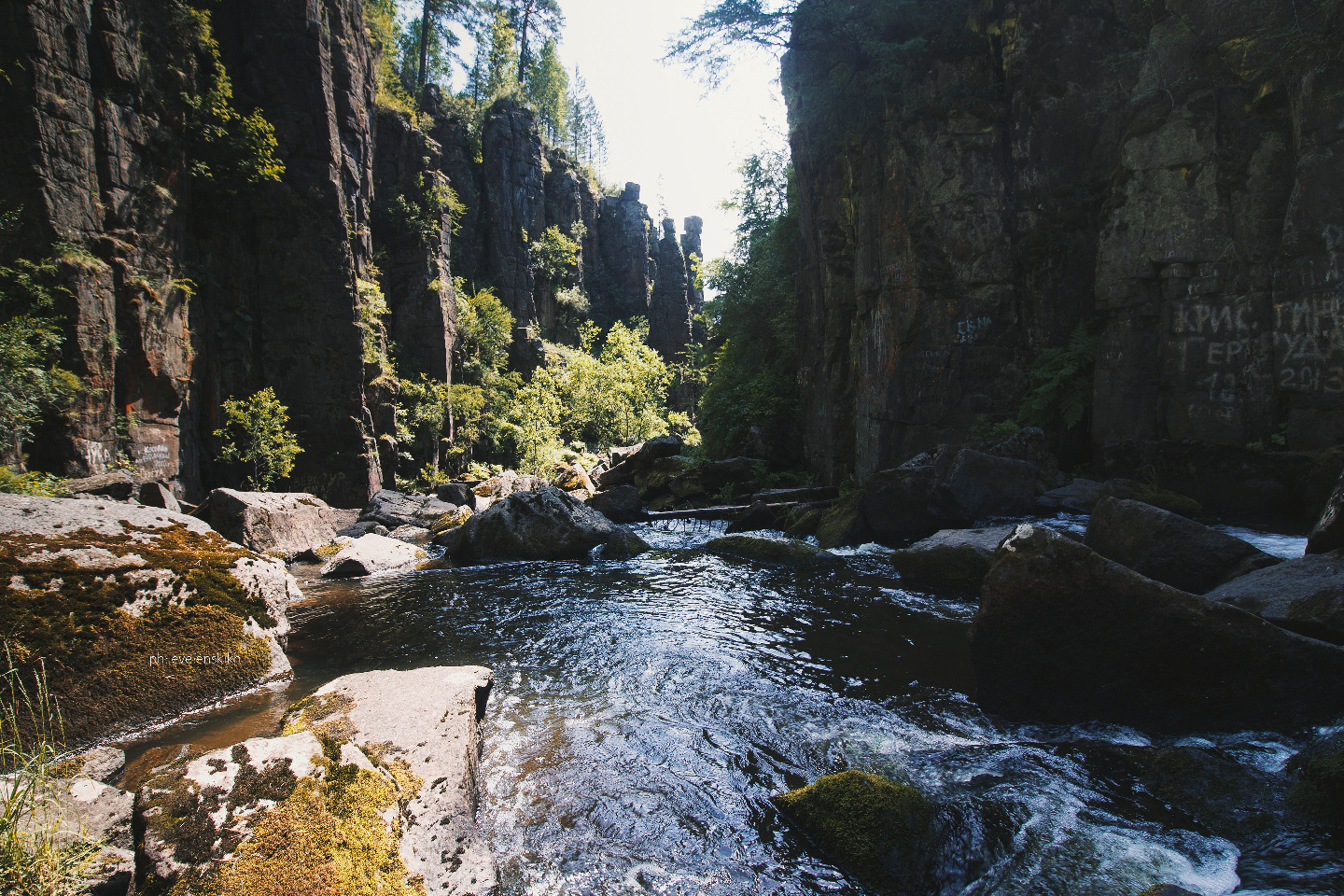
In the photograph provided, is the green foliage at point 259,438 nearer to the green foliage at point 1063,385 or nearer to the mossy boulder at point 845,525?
the mossy boulder at point 845,525

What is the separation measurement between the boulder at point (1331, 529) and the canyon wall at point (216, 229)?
17.2m

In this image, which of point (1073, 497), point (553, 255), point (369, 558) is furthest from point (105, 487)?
point (553, 255)

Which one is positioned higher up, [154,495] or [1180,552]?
[154,495]

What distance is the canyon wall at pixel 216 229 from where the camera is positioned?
458 inches

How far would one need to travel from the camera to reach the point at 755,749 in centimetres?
412

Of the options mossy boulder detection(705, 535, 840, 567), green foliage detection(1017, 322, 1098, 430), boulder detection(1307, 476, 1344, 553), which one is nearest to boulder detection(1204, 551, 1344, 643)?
boulder detection(1307, 476, 1344, 553)

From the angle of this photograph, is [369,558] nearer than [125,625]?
No

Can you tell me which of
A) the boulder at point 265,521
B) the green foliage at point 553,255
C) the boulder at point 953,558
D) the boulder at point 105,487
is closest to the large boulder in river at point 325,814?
the boulder at point 953,558

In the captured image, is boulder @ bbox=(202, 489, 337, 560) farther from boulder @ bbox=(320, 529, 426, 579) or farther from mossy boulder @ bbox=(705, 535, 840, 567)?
mossy boulder @ bbox=(705, 535, 840, 567)

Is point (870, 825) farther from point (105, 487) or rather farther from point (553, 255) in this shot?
point (553, 255)

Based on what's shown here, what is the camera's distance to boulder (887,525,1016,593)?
7.55 meters

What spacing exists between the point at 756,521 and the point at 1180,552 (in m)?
8.10

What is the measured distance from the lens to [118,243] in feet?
42.8

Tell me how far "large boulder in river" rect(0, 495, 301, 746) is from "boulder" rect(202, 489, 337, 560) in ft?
20.6
